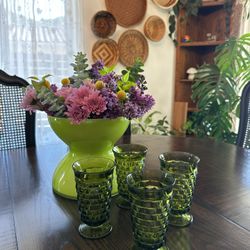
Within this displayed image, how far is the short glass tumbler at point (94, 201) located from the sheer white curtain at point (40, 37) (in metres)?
1.78

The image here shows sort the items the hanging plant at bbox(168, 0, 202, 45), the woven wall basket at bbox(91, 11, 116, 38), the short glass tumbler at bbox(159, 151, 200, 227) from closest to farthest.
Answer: the short glass tumbler at bbox(159, 151, 200, 227) → the woven wall basket at bbox(91, 11, 116, 38) → the hanging plant at bbox(168, 0, 202, 45)

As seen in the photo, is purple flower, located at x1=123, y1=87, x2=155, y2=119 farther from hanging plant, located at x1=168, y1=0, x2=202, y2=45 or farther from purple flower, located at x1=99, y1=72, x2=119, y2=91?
hanging plant, located at x1=168, y1=0, x2=202, y2=45

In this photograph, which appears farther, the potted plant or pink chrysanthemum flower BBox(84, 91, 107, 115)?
the potted plant

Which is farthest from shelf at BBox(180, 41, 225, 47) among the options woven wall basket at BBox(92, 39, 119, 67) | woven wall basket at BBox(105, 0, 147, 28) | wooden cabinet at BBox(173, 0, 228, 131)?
woven wall basket at BBox(92, 39, 119, 67)

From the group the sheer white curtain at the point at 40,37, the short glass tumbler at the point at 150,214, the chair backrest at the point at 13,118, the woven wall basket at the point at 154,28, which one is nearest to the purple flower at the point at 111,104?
the short glass tumbler at the point at 150,214

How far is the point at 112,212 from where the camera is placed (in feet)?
2.13

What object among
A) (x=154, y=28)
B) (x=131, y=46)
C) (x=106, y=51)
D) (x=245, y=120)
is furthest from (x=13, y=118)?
(x=154, y=28)

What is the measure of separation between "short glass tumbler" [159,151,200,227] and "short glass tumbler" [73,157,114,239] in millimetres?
143

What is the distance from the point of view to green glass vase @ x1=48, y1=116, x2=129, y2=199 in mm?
680

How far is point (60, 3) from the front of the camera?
2146 millimetres

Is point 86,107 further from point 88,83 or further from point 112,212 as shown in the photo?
point 112,212

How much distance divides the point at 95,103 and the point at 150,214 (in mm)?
270

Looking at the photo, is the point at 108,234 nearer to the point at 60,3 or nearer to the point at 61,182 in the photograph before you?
the point at 61,182

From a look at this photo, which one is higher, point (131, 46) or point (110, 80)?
point (131, 46)
